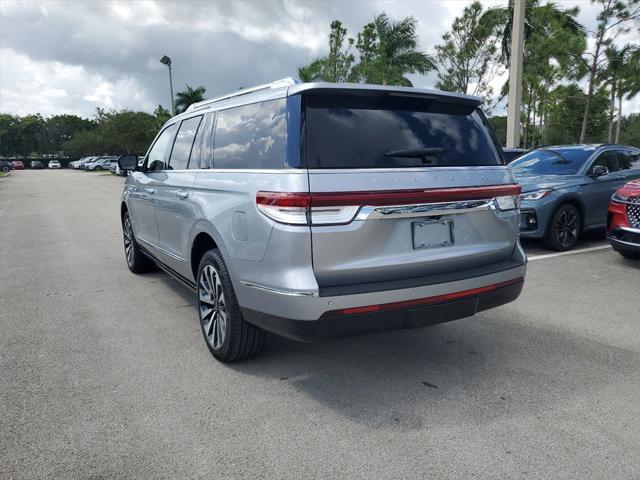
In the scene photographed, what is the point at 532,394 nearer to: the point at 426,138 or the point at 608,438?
the point at 608,438

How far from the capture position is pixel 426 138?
3326 mm

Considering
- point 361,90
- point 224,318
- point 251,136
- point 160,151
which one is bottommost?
point 224,318

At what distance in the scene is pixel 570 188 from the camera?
786 centimetres

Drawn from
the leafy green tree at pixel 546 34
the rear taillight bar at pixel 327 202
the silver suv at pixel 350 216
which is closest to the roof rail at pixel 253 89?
the silver suv at pixel 350 216

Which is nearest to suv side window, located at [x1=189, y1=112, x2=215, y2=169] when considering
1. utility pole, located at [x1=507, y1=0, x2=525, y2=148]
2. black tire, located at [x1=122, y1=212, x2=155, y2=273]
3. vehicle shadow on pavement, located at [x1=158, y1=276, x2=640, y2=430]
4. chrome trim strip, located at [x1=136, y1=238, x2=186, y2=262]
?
chrome trim strip, located at [x1=136, y1=238, x2=186, y2=262]

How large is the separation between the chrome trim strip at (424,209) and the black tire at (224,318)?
1.13m

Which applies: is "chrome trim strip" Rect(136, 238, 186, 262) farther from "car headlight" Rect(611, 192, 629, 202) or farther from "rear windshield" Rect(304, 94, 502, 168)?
"car headlight" Rect(611, 192, 629, 202)

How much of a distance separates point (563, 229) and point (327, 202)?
626 centimetres

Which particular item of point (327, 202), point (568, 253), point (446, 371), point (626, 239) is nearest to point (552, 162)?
point (568, 253)

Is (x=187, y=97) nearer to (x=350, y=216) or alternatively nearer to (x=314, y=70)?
(x=314, y=70)

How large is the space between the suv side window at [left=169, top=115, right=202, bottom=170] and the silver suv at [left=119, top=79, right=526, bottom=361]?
750 millimetres

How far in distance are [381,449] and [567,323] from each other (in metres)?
2.72

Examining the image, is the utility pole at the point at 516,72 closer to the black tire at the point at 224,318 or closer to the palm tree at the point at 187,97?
the black tire at the point at 224,318

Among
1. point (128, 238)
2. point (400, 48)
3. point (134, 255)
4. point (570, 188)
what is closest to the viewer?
point (134, 255)
